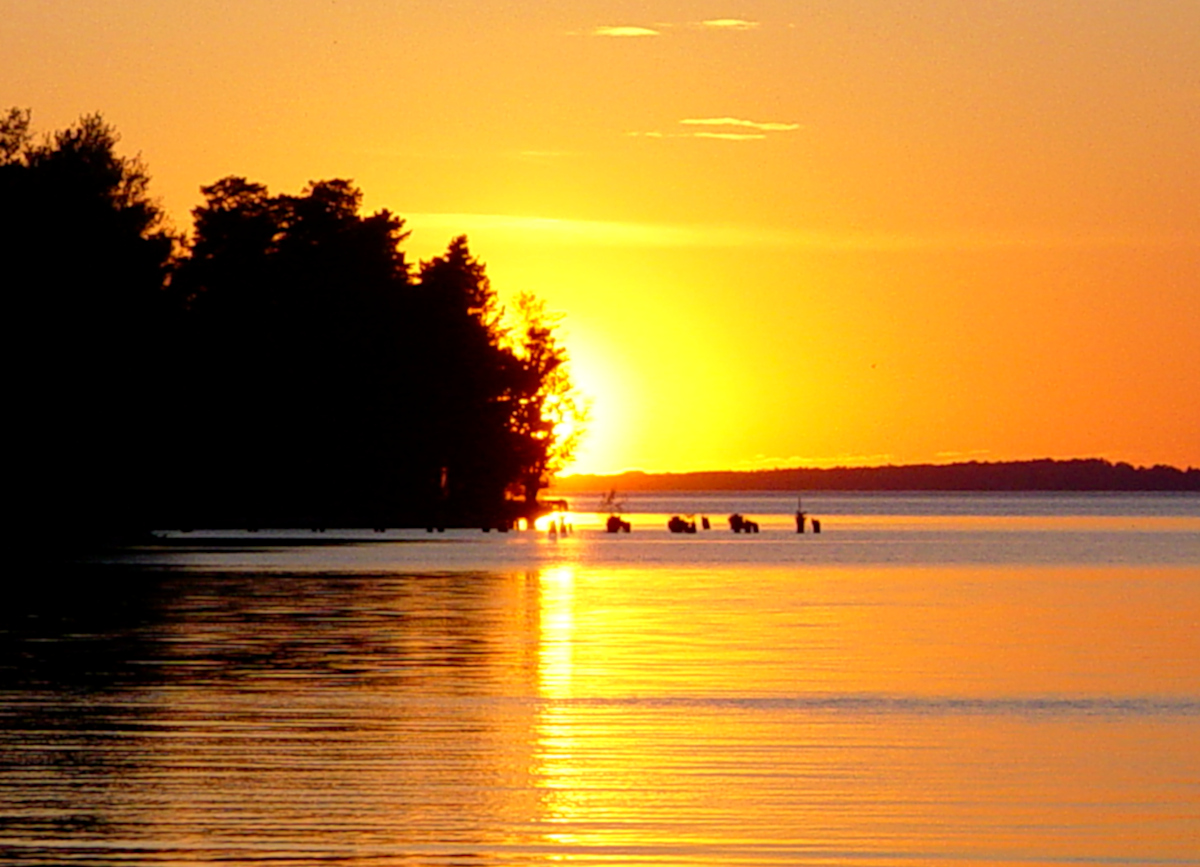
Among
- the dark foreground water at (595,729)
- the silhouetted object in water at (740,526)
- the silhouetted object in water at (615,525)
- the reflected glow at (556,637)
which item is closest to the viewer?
the dark foreground water at (595,729)

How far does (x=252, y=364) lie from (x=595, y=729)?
114438 millimetres

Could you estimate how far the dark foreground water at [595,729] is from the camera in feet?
69.2

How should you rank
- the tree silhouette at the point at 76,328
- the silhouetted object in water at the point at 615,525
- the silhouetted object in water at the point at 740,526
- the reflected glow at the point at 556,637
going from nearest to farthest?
the reflected glow at the point at 556,637 < the tree silhouette at the point at 76,328 < the silhouetted object in water at the point at 740,526 < the silhouetted object in water at the point at 615,525

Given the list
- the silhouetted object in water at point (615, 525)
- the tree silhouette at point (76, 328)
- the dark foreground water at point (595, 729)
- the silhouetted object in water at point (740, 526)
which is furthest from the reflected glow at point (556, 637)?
the silhouetted object in water at point (615, 525)

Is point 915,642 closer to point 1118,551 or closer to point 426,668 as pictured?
point 426,668

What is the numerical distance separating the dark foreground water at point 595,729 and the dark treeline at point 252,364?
35153 mm

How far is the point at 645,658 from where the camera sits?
141ft

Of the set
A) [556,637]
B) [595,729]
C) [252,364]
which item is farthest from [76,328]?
[595,729]

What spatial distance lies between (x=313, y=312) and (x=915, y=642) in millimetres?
102984

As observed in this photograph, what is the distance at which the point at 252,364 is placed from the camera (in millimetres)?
142625

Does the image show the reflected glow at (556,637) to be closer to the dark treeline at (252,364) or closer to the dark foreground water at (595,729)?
the dark foreground water at (595,729)

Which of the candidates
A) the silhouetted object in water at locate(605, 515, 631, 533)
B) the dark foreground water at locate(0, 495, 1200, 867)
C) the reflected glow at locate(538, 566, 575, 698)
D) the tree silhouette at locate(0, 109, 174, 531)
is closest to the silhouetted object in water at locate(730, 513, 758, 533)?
the silhouetted object in water at locate(605, 515, 631, 533)

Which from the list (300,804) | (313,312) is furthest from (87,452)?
(300,804)

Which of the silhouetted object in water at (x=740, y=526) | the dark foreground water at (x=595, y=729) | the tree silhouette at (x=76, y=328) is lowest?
the dark foreground water at (x=595, y=729)
